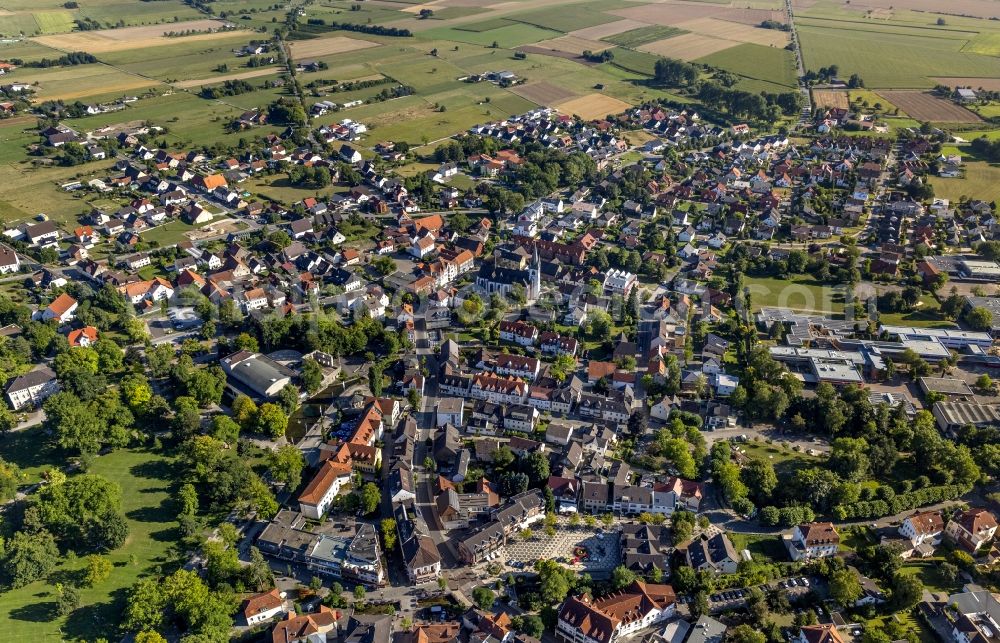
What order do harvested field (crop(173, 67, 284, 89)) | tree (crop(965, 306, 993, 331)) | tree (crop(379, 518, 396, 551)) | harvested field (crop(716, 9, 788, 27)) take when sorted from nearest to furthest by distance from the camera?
tree (crop(379, 518, 396, 551)), tree (crop(965, 306, 993, 331)), harvested field (crop(173, 67, 284, 89)), harvested field (crop(716, 9, 788, 27))

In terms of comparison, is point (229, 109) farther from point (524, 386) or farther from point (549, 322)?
point (524, 386)

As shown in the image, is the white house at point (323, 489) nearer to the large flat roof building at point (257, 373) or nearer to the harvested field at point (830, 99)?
the large flat roof building at point (257, 373)

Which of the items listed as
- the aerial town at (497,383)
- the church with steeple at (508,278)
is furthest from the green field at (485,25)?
the church with steeple at (508,278)

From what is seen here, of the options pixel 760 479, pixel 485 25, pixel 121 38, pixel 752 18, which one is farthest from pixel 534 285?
pixel 752 18

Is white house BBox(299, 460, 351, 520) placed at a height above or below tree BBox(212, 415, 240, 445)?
below

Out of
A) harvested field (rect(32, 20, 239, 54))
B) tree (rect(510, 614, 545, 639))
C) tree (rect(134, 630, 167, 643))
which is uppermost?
harvested field (rect(32, 20, 239, 54))

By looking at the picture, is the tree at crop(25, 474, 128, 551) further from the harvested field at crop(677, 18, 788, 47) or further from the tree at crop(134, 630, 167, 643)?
the harvested field at crop(677, 18, 788, 47)

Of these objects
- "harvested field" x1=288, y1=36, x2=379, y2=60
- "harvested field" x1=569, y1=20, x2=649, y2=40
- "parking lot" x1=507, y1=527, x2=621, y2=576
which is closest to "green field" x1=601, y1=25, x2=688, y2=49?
"harvested field" x1=569, y1=20, x2=649, y2=40

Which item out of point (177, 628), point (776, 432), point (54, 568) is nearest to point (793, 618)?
point (776, 432)
